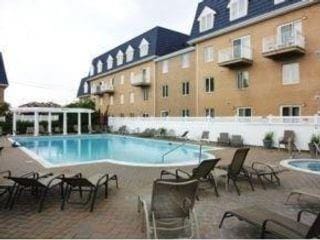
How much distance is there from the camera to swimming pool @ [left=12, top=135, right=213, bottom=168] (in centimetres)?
1516

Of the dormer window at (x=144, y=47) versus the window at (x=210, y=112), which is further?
the dormer window at (x=144, y=47)

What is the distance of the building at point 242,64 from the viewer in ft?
63.8

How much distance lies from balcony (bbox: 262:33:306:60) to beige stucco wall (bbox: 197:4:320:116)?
0.33 metres

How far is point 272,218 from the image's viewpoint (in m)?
4.33

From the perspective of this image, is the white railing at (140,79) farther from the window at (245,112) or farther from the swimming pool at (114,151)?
the window at (245,112)

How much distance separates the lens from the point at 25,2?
28.4 ft

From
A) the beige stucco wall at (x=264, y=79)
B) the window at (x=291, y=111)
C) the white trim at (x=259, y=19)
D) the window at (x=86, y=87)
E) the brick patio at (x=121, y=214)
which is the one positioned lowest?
the brick patio at (x=121, y=214)

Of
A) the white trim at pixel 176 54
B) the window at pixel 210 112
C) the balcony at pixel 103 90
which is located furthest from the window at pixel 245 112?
the balcony at pixel 103 90

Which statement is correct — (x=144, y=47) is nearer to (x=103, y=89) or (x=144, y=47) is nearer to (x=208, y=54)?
(x=103, y=89)

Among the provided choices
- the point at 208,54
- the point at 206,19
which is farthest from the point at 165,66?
the point at 206,19

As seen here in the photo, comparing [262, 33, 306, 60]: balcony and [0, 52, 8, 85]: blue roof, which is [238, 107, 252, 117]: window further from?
[0, 52, 8, 85]: blue roof

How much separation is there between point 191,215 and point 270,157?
10.5m

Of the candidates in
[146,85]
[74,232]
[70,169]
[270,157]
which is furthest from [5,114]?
[74,232]

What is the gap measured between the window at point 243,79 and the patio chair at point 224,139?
4.58m
